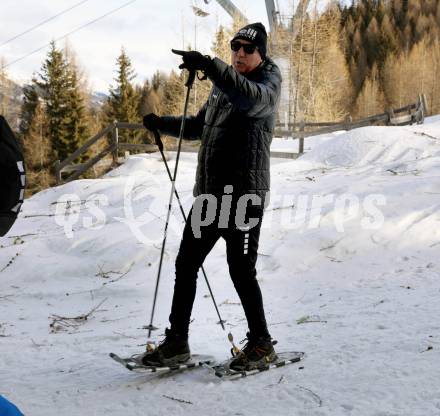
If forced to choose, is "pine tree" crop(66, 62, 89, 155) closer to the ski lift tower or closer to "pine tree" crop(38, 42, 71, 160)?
"pine tree" crop(38, 42, 71, 160)

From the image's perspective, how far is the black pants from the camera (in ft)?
10.2

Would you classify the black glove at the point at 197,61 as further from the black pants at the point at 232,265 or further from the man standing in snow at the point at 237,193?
the black pants at the point at 232,265

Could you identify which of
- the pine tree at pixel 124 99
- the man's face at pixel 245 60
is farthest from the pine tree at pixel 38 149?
the man's face at pixel 245 60

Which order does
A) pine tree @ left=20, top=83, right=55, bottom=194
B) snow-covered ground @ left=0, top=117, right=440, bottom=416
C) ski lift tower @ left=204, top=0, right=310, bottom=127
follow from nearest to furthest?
snow-covered ground @ left=0, top=117, right=440, bottom=416 → ski lift tower @ left=204, top=0, right=310, bottom=127 → pine tree @ left=20, top=83, right=55, bottom=194

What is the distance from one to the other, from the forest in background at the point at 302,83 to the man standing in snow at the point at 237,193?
2526cm

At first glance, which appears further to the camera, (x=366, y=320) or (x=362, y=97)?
(x=362, y=97)

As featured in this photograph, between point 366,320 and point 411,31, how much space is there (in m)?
70.6

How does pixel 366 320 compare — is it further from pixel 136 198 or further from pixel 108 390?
pixel 136 198

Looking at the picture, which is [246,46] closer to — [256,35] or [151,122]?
[256,35]

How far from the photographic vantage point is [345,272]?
5684mm

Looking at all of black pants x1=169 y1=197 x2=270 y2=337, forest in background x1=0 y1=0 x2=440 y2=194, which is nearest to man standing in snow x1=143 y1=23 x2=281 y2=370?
black pants x1=169 y1=197 x2=270 y2=337

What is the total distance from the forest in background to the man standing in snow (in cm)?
2526

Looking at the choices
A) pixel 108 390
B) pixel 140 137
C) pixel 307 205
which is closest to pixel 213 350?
pixel 108 390

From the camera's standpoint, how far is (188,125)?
355 centimetres
